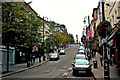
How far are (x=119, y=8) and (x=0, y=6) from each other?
11.8 metres

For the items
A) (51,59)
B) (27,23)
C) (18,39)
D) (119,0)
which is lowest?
(51,59)

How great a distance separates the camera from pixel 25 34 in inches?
965

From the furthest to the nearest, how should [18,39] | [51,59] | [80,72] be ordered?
[51,59]
[18,39]
[80,72]

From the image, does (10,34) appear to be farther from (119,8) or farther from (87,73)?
(119,8)

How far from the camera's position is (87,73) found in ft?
65.8

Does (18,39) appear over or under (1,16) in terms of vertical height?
under

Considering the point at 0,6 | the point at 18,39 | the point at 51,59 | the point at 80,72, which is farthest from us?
the point at 51,59

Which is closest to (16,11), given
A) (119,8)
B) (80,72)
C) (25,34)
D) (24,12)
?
(24,12)

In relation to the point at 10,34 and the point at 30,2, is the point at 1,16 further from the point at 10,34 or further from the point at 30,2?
the point at 30,2

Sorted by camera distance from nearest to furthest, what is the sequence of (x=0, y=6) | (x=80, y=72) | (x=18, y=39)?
(x=80, y=72), (x=0, y=6), (x=18, y=39)

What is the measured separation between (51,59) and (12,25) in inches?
979

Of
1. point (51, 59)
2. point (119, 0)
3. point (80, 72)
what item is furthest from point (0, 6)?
point (51, 59)

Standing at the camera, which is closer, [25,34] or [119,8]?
[119,8]

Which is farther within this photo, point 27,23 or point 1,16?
point 27,23
